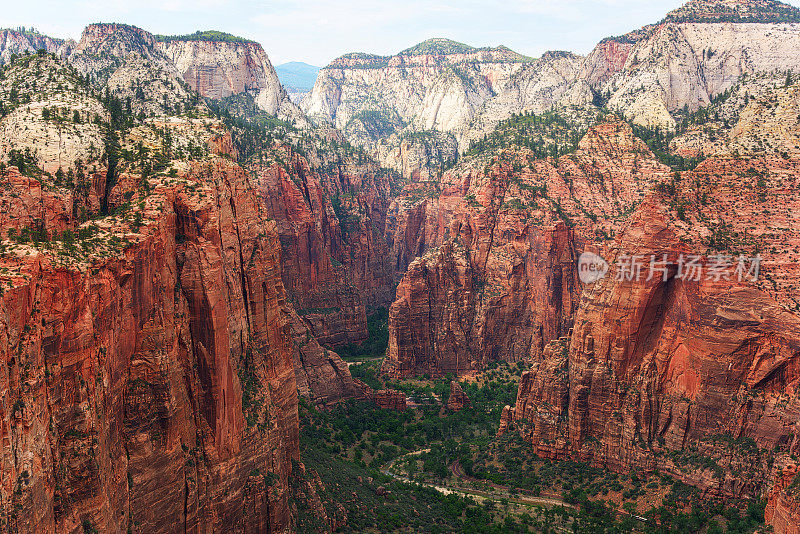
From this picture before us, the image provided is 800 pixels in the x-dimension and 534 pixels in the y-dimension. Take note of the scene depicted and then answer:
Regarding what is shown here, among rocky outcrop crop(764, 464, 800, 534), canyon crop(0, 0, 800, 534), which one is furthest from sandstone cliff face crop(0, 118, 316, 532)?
rocky outcrop crop(764, 464, 800, 534)

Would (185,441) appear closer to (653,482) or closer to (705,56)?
(653,482)

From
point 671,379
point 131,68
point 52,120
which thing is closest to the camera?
point 52,120

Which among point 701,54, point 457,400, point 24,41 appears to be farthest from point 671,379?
point 24,41

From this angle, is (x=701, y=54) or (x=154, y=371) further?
(x=701, y=54)

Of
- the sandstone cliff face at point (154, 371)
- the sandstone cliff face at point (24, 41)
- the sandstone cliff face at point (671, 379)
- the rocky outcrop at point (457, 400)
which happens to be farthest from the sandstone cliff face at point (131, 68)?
the rocky outcrop at point (457, 400)

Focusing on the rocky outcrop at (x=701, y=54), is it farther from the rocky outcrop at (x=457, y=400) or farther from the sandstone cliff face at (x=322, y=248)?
the rocky outcrop at (x=457, y=400)

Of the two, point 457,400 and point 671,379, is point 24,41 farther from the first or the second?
point 671,379

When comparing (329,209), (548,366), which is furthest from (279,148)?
(548,366)
